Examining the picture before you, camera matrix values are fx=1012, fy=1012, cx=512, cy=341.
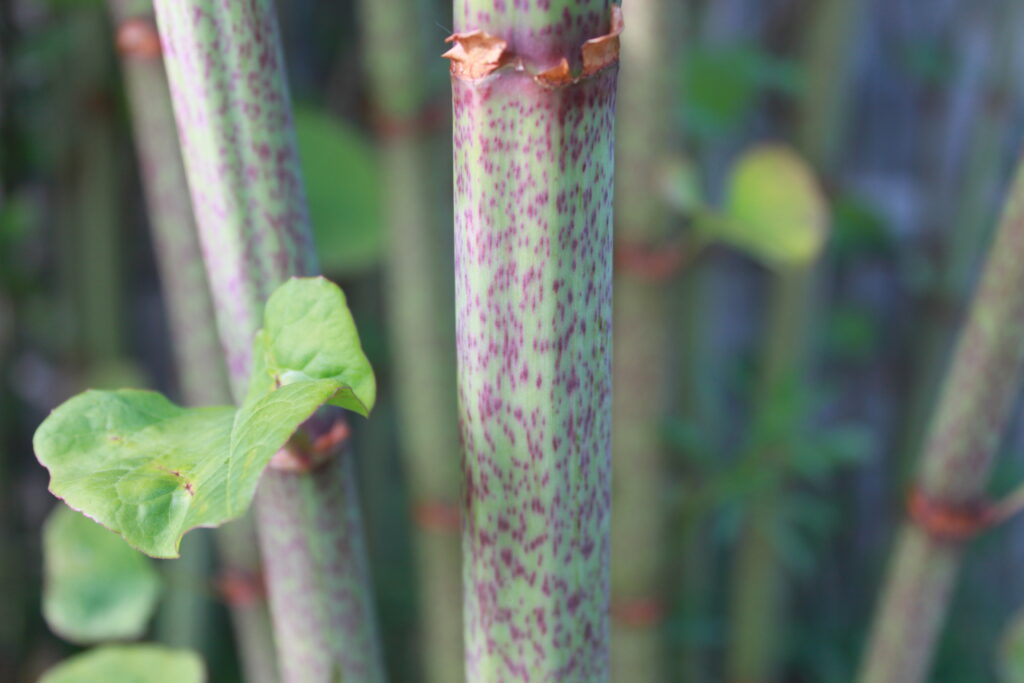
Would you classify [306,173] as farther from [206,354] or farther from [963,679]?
[963,679]

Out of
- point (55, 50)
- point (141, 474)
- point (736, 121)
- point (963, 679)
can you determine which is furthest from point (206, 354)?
point (963, 679)

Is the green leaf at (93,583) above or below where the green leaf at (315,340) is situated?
below

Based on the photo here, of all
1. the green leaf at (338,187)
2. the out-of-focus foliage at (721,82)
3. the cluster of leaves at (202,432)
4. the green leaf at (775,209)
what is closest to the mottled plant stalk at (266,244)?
the cluster of leaves at (202,432)

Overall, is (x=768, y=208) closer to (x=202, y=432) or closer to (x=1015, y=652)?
(x=1015, y=652)

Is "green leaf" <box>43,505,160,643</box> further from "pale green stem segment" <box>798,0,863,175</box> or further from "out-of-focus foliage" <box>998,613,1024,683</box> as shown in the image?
"pale green stem segment" <box>798,0,863,175</box>

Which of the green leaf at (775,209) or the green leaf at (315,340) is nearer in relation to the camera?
the green leaf at (315,340)

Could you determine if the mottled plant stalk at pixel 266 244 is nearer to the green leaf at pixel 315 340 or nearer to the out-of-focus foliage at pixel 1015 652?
the green leaf at pixel 315 340
